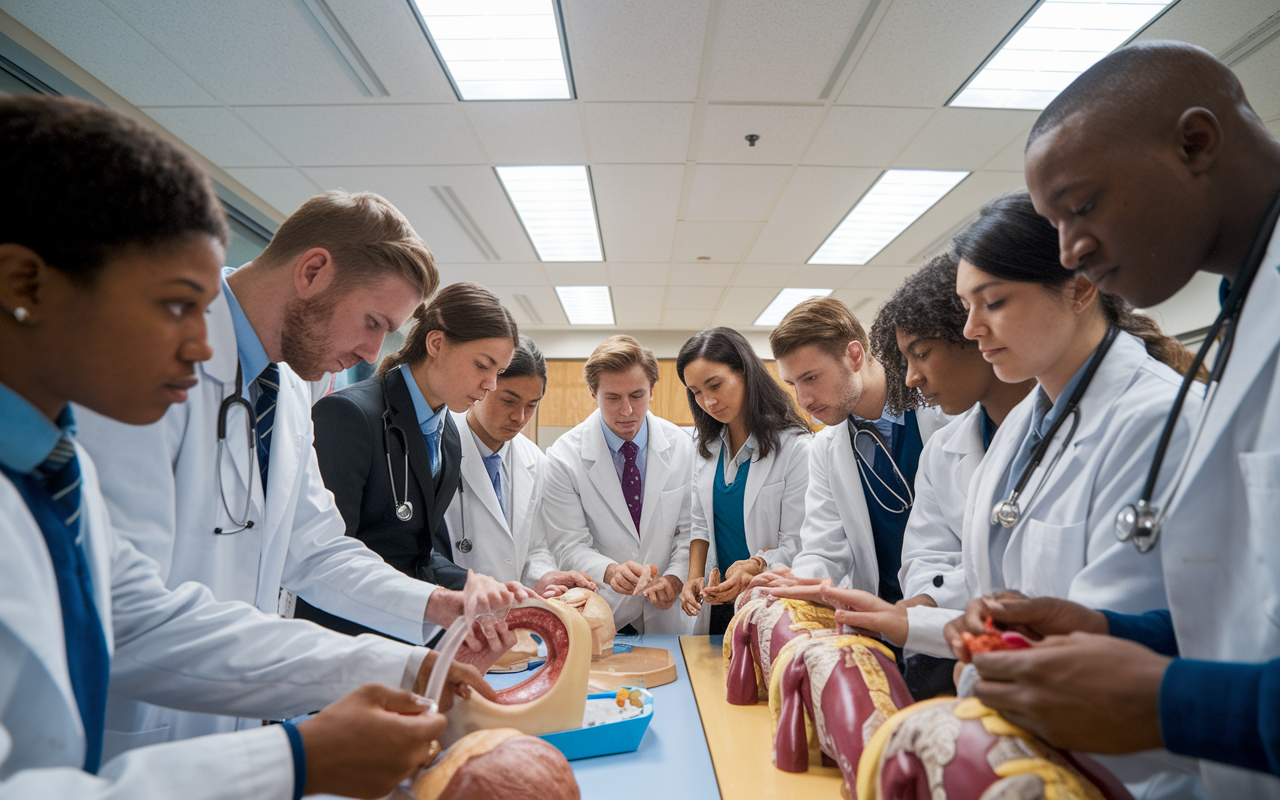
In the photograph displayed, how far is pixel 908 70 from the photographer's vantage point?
2893 millimetres

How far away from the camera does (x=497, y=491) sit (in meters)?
2.58

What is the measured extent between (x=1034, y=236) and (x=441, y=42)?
255 centimetres

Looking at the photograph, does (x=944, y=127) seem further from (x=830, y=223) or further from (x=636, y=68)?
(x=636, y=68)

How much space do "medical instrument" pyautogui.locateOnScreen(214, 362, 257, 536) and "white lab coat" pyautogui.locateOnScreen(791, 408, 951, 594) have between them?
1.40 m

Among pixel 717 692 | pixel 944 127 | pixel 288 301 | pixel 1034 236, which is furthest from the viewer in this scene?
pixel 944 127

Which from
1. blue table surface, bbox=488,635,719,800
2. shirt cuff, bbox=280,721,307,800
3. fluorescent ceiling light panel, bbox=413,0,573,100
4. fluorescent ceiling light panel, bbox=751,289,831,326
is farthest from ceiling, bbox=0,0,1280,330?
shirt cuff, bbox=280,721,307,800

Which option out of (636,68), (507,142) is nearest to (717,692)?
(636,68)

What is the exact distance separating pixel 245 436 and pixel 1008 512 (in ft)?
4.61

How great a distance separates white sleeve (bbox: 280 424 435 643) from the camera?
1.35m

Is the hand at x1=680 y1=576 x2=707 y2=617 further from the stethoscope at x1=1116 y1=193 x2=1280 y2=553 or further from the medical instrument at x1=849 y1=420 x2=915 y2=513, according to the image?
the stethoscope at x1=1116 y1=193 x2=1280 y2=553

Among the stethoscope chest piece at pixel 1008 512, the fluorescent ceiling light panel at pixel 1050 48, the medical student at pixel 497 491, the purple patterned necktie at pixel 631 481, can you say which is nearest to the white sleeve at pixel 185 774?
the stethoscope chest piece at pixel 1008 512

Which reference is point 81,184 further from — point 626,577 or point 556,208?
point 556,208

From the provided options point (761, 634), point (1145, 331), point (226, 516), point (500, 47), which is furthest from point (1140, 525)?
point (500, 47)

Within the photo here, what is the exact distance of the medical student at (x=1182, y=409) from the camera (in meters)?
0.62
